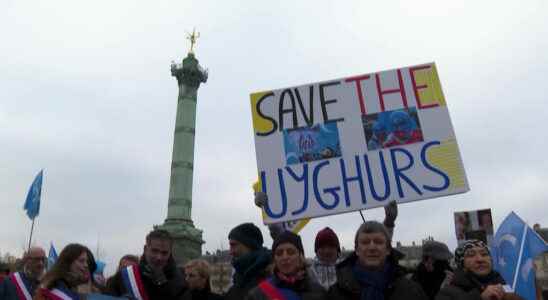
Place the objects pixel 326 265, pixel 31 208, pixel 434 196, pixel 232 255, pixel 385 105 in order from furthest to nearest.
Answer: pixel 31 208 → pixel 385 105 → pixel 434 196 → pixel 326 265 → pixel 232 255

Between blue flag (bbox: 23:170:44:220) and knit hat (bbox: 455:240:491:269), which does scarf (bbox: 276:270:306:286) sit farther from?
blue flag (bbox: 23:170:44:220)

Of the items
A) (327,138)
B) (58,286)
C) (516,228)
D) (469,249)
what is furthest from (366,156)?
(58,286)

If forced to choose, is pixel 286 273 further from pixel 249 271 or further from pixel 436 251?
pixel 436 251

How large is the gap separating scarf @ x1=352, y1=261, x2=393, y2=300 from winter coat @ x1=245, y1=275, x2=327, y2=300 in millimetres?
248

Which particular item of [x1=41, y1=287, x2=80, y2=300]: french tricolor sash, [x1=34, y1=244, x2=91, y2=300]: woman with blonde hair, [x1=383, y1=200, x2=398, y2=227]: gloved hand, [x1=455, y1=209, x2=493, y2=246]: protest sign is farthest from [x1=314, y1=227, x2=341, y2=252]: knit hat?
[x1=455, y1=209, x2=493, y2=246]: protest sign

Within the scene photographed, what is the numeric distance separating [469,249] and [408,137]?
202 cm

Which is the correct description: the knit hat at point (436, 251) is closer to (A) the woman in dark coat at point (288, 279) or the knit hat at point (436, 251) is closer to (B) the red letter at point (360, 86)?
(A) the woman in dark coat at point (288, 279)

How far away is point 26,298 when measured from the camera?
3.82m

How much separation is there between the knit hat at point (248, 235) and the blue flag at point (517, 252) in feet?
7.98

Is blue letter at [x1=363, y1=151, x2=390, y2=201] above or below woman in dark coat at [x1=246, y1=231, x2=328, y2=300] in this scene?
above

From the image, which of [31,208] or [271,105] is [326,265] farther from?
[31,208]

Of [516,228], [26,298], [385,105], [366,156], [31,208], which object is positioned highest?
[31,208]

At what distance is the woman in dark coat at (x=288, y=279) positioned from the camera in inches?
110

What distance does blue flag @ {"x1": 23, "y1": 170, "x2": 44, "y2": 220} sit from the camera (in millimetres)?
11308
